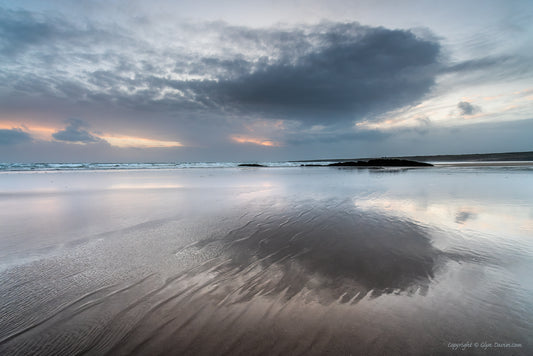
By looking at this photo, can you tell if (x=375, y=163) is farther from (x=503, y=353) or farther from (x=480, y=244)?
(x=503, y=353)

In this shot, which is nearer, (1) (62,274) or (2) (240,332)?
(2) (240,332)

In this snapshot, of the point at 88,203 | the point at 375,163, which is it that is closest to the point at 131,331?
the point at 88,203

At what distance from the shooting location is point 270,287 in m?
2.47

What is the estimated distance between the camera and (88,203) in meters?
7.35

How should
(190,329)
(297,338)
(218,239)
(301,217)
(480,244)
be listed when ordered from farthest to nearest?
(301,217) → (218,239) → (480,244) → (190,329) → (297,338)

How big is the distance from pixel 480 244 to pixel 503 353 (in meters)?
2.60

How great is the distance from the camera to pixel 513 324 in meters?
1.83

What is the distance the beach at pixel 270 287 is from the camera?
1730 millimetres

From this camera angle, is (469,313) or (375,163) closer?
(469,313)

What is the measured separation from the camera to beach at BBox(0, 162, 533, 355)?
68.1 inches

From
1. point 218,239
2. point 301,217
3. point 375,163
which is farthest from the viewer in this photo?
point 375,163

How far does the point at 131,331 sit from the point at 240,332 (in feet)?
2.92

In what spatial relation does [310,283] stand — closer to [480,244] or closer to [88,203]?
[480,244]

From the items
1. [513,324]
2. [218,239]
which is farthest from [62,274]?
[513,324]
